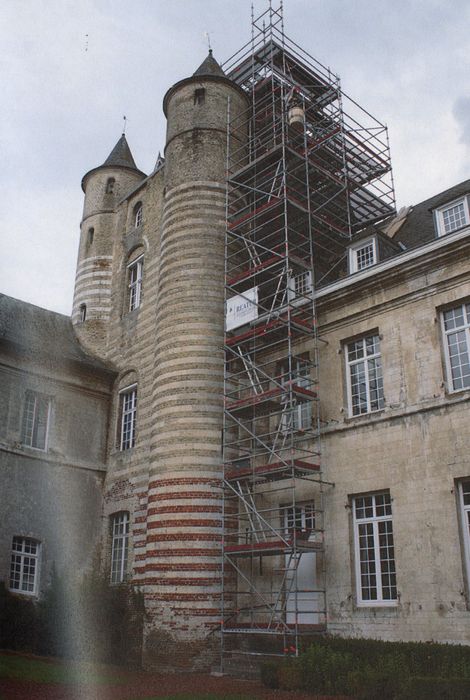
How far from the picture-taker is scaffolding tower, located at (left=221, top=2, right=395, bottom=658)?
54.3 ft

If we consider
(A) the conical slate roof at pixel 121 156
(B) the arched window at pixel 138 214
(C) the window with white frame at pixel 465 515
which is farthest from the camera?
(A) the conical slate roof at pixel 121 156

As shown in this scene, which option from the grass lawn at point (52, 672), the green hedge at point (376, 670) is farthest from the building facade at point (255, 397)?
the grass lawn at point (52, 672)

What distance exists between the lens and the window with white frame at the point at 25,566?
19172mm

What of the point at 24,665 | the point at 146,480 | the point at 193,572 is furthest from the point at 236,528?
the point at 24,665

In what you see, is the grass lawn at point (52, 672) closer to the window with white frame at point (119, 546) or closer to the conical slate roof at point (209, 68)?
the window with white frame at point (119, 546)

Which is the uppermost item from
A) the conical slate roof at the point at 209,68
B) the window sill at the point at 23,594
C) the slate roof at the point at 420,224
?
the conical slate roof at the point at 209,68

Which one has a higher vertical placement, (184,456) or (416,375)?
(416,375)

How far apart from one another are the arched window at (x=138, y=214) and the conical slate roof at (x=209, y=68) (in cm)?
513

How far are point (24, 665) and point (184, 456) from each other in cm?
611

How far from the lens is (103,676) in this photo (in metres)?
15.7

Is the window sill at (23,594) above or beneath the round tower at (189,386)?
beneath

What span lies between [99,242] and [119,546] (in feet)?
38.6

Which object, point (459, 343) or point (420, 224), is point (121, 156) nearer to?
point (420, 224)

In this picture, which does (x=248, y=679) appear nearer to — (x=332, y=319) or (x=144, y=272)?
(x=332, y=319)
